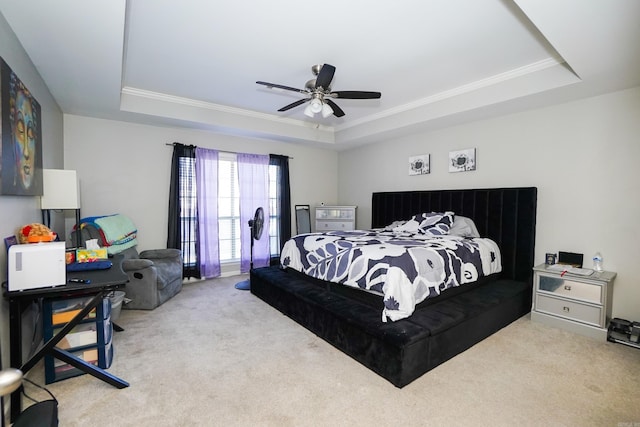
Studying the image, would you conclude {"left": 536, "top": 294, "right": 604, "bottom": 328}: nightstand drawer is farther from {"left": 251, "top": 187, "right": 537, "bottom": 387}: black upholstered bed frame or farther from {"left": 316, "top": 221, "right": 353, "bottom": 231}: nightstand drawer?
{"left": 316, "top": 221, "right": 353, "bottom": 231}: nightstand drawer

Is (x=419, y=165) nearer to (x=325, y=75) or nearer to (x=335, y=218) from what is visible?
(x=335, y=218)

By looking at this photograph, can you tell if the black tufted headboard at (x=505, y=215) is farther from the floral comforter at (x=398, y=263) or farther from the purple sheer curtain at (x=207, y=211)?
the purple sheer curtain at (x=207, y=211)

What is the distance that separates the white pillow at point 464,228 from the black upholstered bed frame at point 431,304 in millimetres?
159

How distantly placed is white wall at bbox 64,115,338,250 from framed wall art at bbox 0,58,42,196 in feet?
5.32

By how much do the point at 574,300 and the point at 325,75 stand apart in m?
3.23

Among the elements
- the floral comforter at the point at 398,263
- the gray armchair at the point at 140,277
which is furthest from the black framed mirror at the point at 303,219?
the gray armchair at the point at 140,277

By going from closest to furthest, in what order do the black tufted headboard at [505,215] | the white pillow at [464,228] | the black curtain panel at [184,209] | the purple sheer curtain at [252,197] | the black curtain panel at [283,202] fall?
the black tufted headboard at [505,215] < the white pillow at [464,228] < the black curtain panel at [184,209] < the purple sheer curtain at [252,197] < the black curtain panel at [283,202]

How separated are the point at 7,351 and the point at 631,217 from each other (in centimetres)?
526

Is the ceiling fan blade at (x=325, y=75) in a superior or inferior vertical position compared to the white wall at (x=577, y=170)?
superior

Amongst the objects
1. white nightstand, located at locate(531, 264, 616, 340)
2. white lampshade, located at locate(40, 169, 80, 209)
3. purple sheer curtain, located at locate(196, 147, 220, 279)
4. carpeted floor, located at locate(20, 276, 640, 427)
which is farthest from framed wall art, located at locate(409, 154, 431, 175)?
white lampshade, located at locate(40, 169, 80, 209)

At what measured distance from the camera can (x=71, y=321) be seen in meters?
1.94

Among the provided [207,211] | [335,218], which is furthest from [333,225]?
[207,211]

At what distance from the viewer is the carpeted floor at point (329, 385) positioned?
180 centimetres

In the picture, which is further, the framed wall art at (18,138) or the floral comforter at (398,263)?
the floral comforter at (398,263)
